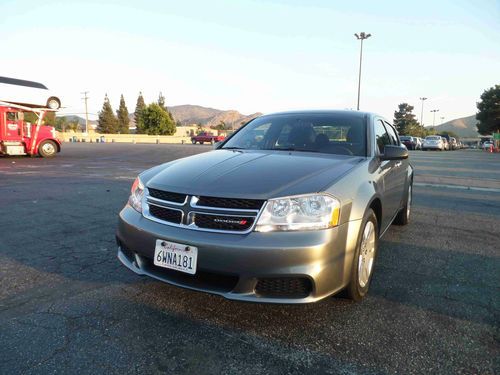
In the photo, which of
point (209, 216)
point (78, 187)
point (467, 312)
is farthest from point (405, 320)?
point (78, 187)

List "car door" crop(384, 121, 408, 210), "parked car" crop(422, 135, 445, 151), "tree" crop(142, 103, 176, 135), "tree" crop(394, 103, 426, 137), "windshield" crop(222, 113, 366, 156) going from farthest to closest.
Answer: "tree" crop(394, 103, 426, 137), "tree" crop(142, 103, 176, 135), "parked car" crop(422, 135, 445, 151), "car door" crop(384, 121, 408, 210), "windshield" crop(222, 113, 366, 156)

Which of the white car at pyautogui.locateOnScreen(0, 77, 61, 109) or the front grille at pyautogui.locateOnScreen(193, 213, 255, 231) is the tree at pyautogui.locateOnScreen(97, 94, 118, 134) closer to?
the white car at pyautogui.locateOnScreen(0, 77, 61, 109)

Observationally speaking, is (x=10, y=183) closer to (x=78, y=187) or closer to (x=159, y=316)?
(x=78, y=187)

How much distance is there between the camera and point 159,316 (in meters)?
2.51

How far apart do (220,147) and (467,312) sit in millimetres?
2656

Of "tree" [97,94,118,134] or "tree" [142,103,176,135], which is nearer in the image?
"tree" [142,103,176,135]

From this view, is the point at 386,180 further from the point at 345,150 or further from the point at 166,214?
the point at 166,214

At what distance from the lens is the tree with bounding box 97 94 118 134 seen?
98.8 metres

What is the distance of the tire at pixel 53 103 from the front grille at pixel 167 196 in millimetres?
17389

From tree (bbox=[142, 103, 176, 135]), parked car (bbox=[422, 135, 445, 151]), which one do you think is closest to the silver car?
parked car (bbox=[422, 135, 445, 151])

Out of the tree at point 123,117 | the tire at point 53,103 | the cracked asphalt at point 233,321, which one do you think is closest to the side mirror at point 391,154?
the cracked asphalt at point 233,321

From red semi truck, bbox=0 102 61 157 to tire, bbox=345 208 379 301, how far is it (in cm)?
1755

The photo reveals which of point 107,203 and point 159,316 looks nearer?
point 159,316

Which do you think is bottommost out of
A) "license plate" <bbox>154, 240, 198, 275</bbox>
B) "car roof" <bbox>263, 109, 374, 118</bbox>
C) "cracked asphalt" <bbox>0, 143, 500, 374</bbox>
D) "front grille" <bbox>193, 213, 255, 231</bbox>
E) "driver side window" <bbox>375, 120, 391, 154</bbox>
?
"cracked asphalt" <bbox>0, 143, 500, 374</bbox>
